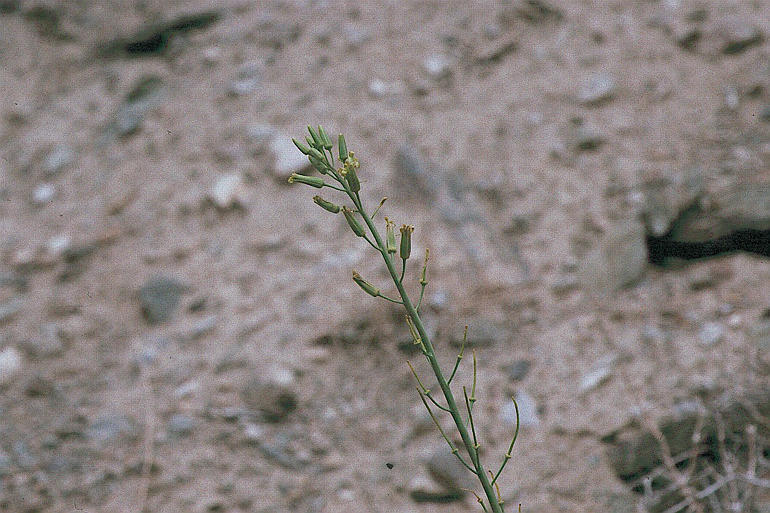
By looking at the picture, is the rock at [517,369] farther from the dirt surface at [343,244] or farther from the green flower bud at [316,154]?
the green flower bud at [316,154]

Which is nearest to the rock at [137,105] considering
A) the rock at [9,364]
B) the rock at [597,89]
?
the rock at [9,364]

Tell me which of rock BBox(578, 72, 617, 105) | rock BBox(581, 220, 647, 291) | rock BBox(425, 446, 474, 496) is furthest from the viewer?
rock BBox(578, 72, 617, 105)

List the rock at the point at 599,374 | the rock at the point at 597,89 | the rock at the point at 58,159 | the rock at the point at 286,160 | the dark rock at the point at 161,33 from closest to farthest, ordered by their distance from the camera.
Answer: the rock at the point at 599,374 < the rock at the point at 286,160 < the rock at the point at 597,89 < the rock at the point at 58,159 < the dark rock at the point at 161,33

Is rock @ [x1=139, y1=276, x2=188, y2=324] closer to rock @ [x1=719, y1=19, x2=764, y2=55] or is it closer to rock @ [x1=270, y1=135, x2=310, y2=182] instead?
rock @ [x1=270, y1=135, x2=310, y2=182]

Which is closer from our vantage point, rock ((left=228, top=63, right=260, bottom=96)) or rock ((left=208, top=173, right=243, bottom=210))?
rock ((left=208, top=173, right=243, bottom=210))

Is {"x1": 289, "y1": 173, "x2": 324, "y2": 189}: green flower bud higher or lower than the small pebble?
higher

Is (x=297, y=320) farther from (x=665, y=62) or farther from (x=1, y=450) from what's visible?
(x=665, y=62)

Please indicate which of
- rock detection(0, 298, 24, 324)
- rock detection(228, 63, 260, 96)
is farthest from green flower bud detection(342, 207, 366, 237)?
rock detection(228, 63, 260, 96)

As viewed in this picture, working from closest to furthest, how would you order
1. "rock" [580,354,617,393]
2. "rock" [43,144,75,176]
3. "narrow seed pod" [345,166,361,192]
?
"narrow seed pod" [345,166,361,192] → "rock" [580,354,617,393] → "rock" [43,144,75,176]
